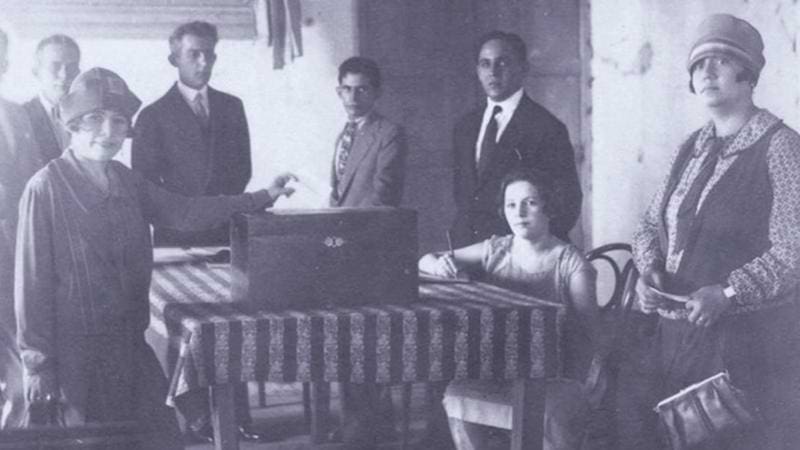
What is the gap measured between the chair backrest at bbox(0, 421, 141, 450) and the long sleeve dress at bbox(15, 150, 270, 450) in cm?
64

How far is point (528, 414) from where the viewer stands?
2490mm

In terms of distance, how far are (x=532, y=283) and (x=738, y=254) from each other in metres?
0.63

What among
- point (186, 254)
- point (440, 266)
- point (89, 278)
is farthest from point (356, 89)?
point (89, 278)

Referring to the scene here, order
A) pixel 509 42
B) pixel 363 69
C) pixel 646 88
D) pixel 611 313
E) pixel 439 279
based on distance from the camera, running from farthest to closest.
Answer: pixel 646 88, pixel 363 69, pixel 509 42, pixel 611 313, pixel 439 279

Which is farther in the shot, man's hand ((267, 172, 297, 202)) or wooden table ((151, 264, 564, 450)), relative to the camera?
man's hand ((267, 172, 297, 202))

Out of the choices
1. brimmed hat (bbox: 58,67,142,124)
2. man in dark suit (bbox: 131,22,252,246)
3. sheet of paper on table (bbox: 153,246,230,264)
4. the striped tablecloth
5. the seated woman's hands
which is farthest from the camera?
man in dark suit (bbox: 131,22,252,246)

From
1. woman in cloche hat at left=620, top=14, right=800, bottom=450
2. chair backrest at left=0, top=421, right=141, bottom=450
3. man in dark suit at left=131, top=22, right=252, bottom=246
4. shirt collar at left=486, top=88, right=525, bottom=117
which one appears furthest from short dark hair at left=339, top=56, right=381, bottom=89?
chair backrest at left=0, top=421, right=141, bottom=450

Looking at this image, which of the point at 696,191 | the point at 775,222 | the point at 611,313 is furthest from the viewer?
the point at 611,313

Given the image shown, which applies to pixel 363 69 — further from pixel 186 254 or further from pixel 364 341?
pixel 364 341

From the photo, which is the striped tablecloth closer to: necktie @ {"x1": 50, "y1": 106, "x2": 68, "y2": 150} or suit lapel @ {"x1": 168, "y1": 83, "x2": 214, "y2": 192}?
necktie @ {"x1": 50, "y1": 106, "x2": 68, "y2": 150}

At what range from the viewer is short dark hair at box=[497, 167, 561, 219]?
9.17 ft

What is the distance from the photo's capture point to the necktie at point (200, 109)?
344 cm

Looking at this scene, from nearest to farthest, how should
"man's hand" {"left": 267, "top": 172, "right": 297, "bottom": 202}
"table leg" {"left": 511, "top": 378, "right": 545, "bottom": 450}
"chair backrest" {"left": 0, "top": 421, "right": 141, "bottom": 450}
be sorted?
"chair backrest" {"left": 0, "top": 421, "right": 141, "bottom": 450} → "table leg" {"left": 511, "top": 378, "right": 545, "bottom": 450} → "man's hand" {"left": 267, "top": 172, "right": 297, "bottom": 202}

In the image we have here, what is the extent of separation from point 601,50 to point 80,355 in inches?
111
